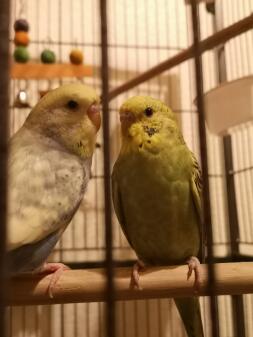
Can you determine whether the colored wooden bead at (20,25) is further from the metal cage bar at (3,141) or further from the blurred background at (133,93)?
the metal cage bar at (3,141)

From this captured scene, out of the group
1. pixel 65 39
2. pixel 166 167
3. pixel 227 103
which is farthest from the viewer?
pixel 65 39

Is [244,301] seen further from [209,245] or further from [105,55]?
[105,55]

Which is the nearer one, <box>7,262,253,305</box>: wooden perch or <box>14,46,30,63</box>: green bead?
<box>7,262,253,305</box>: wooden perch

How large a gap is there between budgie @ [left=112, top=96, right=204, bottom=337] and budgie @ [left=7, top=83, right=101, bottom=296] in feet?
0.25

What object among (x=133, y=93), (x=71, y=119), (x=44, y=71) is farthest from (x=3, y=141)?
(x=133, y=93)

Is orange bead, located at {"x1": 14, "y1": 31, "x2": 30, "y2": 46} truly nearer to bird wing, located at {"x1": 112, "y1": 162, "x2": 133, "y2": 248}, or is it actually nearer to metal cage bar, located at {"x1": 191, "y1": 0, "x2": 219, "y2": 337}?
bird wing, located at {"x1": 112, "y1": 162, "x2": 133, "y2": 248}

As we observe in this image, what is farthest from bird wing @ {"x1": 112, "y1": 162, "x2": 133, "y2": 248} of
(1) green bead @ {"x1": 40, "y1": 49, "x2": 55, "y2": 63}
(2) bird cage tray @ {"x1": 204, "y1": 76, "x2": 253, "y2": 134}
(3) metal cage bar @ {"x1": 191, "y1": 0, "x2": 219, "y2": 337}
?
(1) green bead @ {"x1": 40, "y1": 49, "x2": 55, "y2": 63}

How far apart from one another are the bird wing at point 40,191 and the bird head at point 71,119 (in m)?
0.03

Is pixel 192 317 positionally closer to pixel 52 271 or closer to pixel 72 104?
pixel 52 271

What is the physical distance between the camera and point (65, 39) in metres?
1.37

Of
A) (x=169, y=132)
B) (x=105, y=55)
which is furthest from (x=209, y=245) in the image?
(x=169, y=132)

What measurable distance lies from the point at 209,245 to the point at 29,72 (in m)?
0.94

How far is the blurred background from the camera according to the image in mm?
1229

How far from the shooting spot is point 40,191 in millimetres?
589
